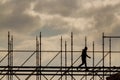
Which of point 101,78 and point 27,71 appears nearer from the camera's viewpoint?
point 27,71

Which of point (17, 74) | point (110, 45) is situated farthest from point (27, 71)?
point (110, 45)

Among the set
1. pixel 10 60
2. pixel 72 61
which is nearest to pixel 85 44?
pixel 72 61

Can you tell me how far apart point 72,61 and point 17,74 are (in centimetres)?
487

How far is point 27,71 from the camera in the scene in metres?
37.9

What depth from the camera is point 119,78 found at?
39500 millimetres

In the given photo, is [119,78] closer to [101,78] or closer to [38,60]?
[101,78]

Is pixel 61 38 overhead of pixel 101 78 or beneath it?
overhead

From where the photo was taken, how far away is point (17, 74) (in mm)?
38125

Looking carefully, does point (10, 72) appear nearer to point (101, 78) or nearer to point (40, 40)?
point (40, 40)

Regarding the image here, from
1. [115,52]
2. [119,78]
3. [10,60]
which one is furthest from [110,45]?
[10,60]

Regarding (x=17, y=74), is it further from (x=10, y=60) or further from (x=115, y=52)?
(x=115, y=52)

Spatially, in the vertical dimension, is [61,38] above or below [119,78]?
above

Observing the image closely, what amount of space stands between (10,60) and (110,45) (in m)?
6.77

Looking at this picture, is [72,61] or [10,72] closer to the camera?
[10,72]
